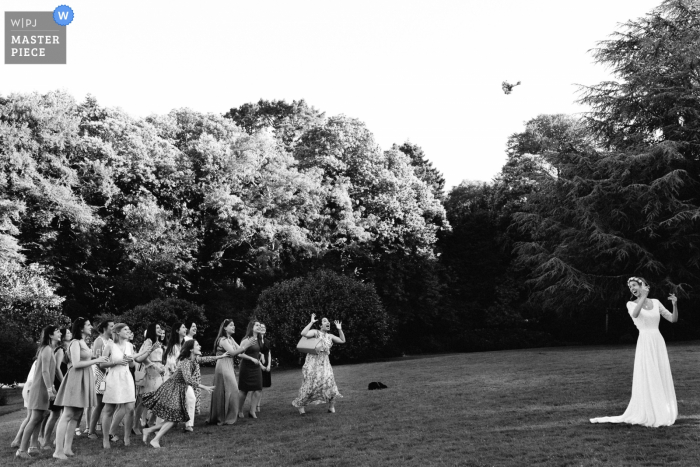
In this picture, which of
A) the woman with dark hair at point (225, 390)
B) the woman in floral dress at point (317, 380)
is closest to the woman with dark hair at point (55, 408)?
the woman with dark hair at point (225, 390)

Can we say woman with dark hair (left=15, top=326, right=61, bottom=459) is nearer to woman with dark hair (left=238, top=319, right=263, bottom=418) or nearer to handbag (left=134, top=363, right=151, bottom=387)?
handbag (left=134, top=363, right=151, bottom=387)

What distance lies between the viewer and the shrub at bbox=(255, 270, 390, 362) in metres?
29.1

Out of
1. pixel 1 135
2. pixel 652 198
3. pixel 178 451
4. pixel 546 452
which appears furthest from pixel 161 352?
pixel 652 198

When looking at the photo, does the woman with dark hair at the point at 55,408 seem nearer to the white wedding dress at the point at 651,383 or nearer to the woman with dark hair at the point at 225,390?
the woman with dark hair at the point at 225,390

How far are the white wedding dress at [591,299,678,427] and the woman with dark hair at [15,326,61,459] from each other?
8735 millimetres

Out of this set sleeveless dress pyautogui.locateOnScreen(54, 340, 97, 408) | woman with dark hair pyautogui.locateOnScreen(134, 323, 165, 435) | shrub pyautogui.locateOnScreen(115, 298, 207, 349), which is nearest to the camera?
sleeveless dress pyautogui.locateOnScreen(54, 340, 97, 408)

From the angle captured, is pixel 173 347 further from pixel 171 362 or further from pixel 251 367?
pixel 251 367

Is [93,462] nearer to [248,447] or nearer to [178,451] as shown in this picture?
[178,451]

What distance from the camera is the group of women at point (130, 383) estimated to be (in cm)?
990

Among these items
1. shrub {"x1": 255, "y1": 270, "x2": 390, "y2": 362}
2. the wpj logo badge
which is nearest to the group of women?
the wpj logo badge

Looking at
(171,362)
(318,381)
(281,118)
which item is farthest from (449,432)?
(281,118)

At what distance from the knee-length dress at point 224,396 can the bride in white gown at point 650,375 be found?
6.72 m

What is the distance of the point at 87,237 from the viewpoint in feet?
110

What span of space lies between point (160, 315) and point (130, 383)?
19545mm
